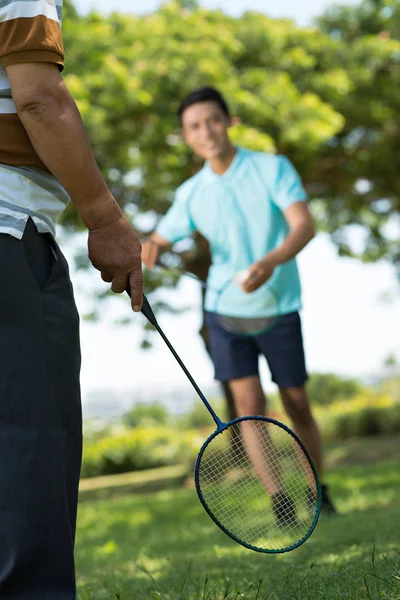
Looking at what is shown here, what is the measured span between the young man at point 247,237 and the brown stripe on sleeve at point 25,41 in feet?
9.26

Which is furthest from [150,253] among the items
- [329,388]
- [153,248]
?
[329,388]

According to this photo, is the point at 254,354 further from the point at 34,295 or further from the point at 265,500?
the point at 34,295

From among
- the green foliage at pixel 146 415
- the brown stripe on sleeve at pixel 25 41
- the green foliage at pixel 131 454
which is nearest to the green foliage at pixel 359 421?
the green foliage at pixel 131 454

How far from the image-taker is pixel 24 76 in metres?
1.91

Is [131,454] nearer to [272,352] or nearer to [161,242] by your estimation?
[161,242]

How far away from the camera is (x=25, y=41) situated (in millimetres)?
1889

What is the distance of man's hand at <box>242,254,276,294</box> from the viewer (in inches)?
171

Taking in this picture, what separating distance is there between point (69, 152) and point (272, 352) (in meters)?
2.98

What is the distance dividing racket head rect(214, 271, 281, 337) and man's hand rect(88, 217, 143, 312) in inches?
101

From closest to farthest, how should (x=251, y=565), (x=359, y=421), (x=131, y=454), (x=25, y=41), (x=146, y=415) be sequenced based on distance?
(x=25, y=41), (x=251, y=565), (x=131, y=454), (x=359, y=421), (x=146, y=415)

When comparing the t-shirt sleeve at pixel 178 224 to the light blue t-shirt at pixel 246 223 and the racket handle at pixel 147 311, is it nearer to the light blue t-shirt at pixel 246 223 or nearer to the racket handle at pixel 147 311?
the light blue t-shirt at pixel 246 223

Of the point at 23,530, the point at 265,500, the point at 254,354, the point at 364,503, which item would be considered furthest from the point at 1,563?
the point at 364,503

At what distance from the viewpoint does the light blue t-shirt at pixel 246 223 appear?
476 cm

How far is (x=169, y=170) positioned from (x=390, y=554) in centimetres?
922
